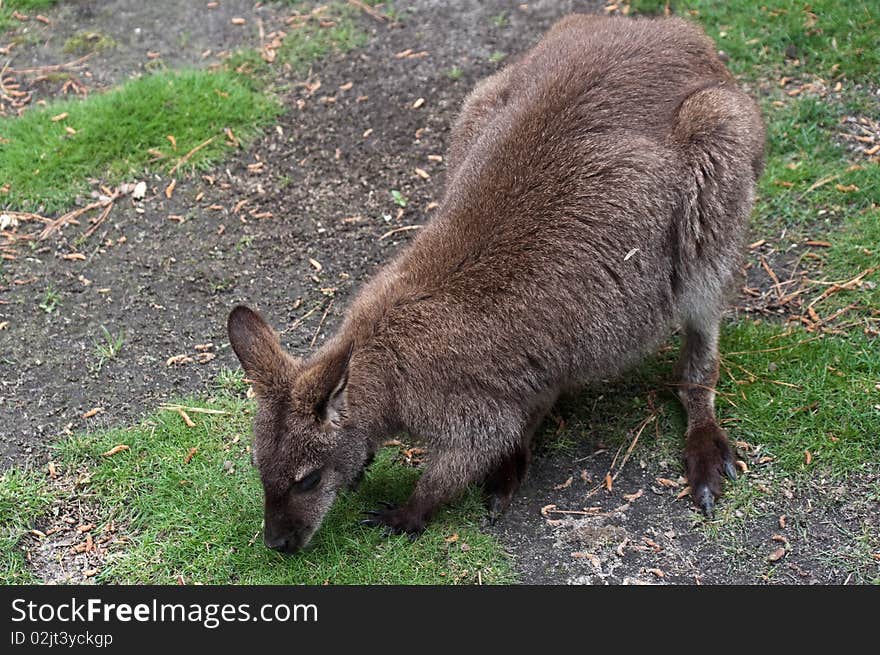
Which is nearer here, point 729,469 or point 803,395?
point 729,469

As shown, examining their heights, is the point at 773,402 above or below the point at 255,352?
below

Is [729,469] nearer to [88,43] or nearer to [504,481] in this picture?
[504,481]

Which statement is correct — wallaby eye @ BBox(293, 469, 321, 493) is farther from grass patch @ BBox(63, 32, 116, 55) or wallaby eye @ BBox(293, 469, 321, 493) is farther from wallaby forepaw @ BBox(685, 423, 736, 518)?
grass patch @ BBox(63, 32, 116, 55)

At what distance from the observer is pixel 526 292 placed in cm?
432

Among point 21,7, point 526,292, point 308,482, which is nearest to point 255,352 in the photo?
point 308,482

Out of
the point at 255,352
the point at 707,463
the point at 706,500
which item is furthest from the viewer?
the point at 707,463

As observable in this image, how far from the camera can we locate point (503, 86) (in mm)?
5176

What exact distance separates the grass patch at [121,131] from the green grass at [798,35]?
2942 millimetres

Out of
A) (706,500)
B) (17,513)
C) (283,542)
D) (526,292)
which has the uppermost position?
(526,292)

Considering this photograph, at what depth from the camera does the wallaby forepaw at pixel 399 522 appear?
441 centimetres

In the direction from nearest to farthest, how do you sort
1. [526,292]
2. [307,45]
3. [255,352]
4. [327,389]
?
1. [327,389]
2. [255,352]
3. [526,292]
4. [307,45]

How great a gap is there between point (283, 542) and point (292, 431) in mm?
454

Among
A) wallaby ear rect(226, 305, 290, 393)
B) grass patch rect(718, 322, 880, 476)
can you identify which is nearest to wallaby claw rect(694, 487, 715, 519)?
grass patch rect(718, 322, 880, 476)

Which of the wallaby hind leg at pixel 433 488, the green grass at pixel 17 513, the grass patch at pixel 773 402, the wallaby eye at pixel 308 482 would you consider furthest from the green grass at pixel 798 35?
the green grass at pixel 17 513
